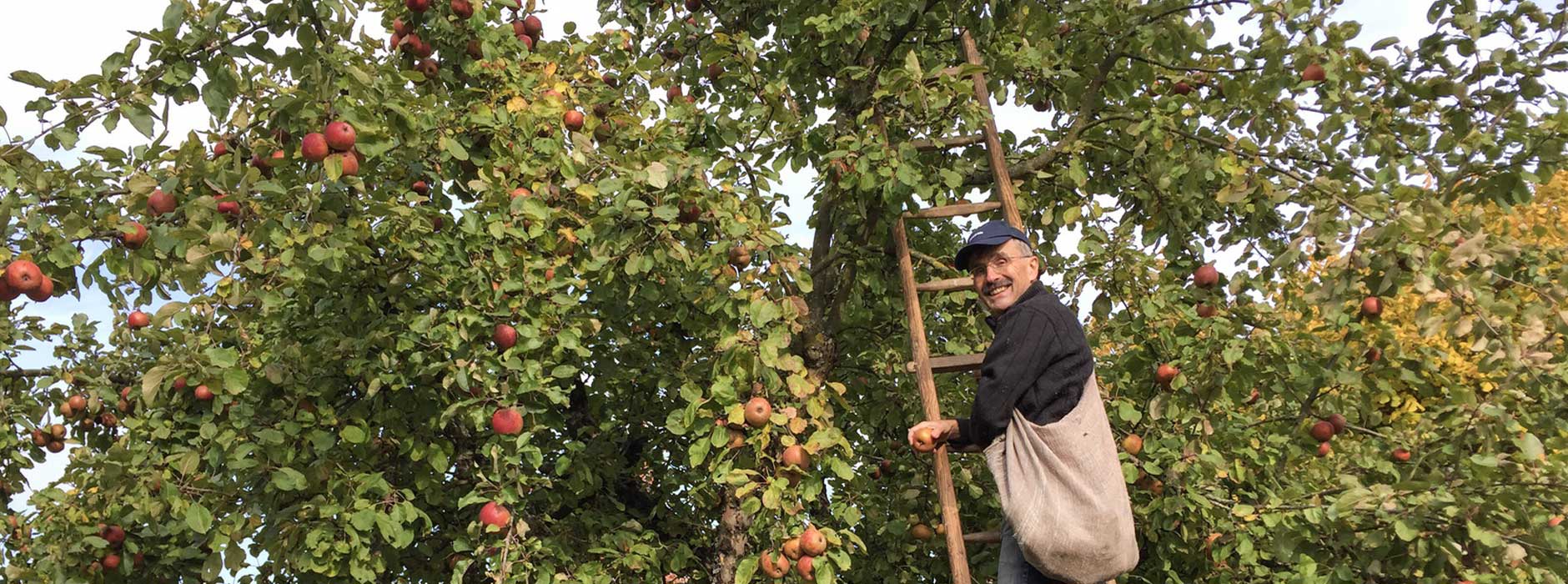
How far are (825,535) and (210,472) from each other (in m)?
3.19

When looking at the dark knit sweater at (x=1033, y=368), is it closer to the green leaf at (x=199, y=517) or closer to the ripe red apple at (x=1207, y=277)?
the ripe red apple at (x=1207, y=277)

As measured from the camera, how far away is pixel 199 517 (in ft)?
15.2

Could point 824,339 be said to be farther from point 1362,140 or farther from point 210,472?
point 210,472

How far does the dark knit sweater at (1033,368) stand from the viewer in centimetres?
321

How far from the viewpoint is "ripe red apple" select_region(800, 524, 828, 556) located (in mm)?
4262

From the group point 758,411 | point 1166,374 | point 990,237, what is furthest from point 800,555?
point 1166,374

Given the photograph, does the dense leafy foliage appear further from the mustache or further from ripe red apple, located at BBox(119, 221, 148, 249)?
the mustache

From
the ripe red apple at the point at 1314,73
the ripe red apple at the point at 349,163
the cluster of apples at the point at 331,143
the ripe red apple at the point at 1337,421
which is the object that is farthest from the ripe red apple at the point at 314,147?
the ripe red apple at the point at 1337,421

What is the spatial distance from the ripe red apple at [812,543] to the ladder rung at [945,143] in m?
1.69

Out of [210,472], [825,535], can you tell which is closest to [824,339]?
[825,535]

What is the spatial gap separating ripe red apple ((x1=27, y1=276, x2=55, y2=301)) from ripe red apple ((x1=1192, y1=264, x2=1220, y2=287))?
4351mm

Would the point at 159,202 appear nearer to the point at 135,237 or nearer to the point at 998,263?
the point at 135,237

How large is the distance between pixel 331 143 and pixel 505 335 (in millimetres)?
1027

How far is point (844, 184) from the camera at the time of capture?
466 cm
